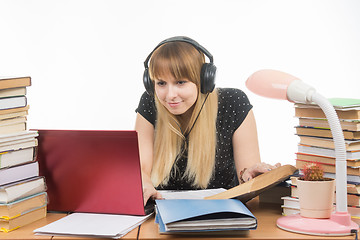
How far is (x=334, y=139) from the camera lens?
1.10m

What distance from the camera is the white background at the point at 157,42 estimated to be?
→ 3.68 meters

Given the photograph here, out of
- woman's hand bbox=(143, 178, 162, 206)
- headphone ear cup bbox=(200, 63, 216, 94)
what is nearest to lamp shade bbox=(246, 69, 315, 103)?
woman's hand bbox=(143, 178, 162, 206)

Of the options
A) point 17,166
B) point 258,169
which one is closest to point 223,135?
point 258,169

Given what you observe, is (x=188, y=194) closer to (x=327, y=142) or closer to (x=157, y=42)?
(x=327, y=142)

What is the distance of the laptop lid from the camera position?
1.23 meters

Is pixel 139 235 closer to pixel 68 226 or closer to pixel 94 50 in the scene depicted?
pixel 68 226

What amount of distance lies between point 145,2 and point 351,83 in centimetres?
172

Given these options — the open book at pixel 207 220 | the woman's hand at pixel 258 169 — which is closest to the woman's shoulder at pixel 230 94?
the woman's hand at pixel 258 169

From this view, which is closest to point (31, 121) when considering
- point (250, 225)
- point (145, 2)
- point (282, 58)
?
point (145, 2)

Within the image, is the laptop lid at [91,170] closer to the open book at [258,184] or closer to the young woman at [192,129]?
the open book at [258,184]

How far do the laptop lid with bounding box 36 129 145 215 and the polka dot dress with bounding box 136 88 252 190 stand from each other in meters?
0.73

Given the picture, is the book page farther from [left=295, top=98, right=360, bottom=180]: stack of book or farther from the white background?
the white background

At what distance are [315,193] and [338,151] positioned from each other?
0.37 ft

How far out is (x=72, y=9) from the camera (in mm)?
3715
